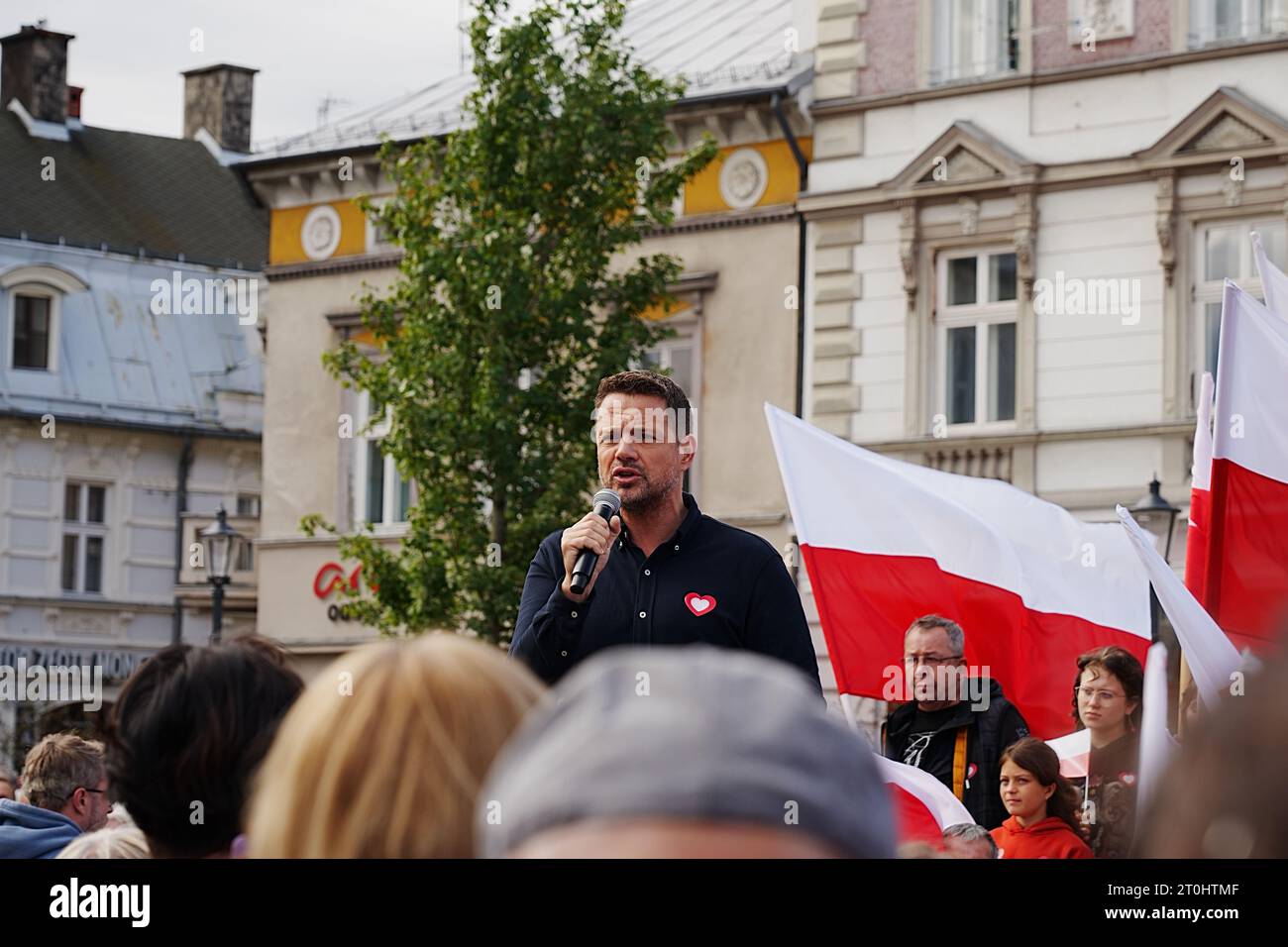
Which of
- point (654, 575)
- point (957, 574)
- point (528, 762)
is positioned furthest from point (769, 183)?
point (528, 762)

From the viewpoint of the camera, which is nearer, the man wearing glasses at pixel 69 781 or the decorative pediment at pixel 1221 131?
the man wearing glasses at pixel 69 781

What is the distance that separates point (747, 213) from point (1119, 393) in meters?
4.75

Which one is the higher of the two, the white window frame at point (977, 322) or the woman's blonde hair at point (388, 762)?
the white window frame at point (977, 322)

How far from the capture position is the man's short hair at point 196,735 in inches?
137

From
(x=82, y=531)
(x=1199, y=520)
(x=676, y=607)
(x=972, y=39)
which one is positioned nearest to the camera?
(x=676, y=607)

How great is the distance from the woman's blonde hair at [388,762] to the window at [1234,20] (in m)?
19.9

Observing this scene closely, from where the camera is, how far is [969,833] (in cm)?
629

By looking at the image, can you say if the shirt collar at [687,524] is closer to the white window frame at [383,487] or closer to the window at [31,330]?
the white window frame at [383,487]

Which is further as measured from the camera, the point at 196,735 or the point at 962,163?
the point at 962,163

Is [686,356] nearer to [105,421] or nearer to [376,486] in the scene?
[376,486]

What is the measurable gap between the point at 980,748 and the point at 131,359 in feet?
112

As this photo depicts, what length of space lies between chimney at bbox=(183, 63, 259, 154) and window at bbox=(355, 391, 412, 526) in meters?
23.1

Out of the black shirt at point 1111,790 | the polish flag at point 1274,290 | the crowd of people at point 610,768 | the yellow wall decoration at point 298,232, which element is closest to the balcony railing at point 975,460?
the yellow wall decoration at point 298,232

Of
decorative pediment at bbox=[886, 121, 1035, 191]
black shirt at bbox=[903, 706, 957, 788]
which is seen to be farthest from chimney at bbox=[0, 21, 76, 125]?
black shirt at bbox=[903, 706, 957, 788]
